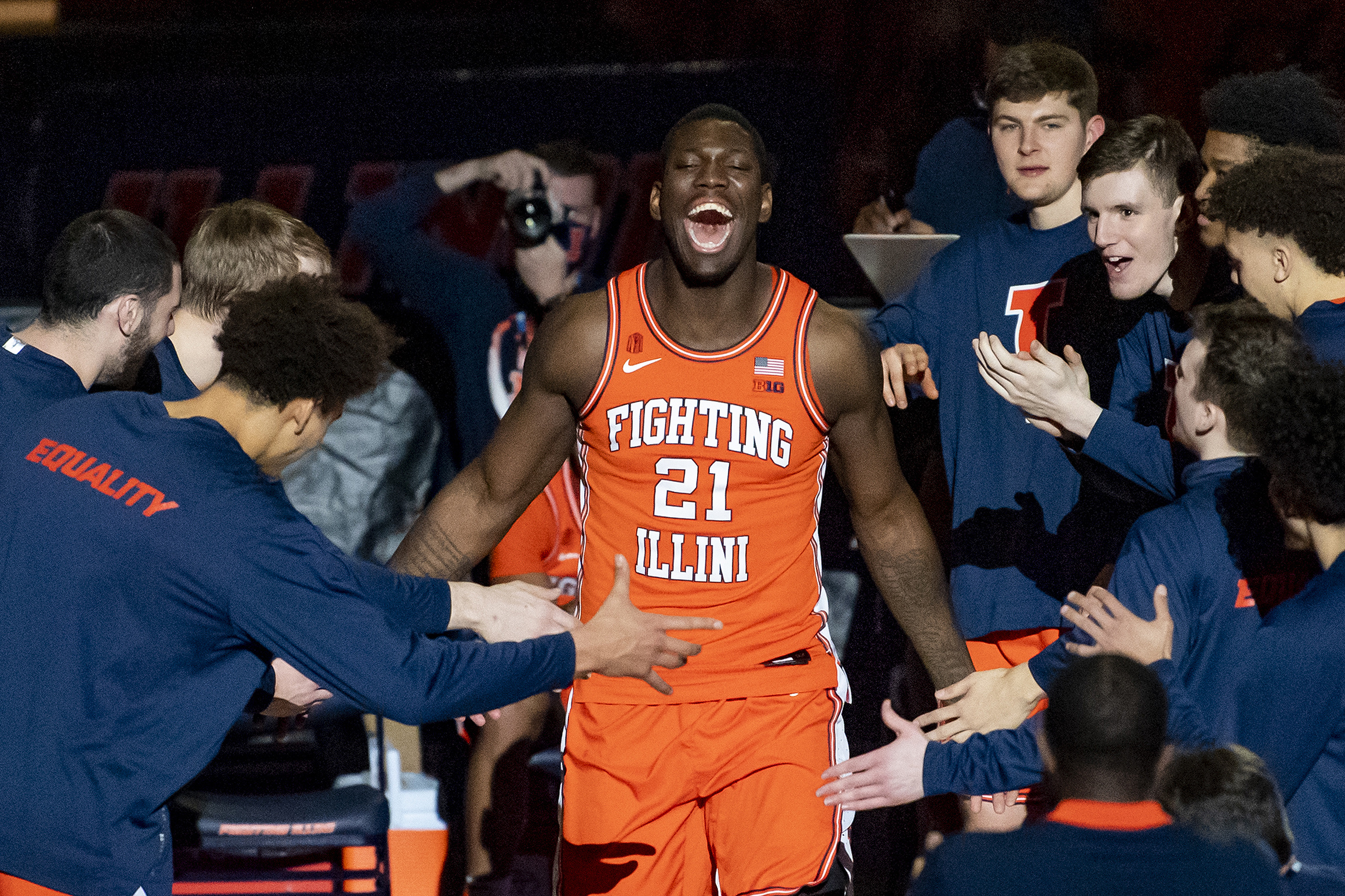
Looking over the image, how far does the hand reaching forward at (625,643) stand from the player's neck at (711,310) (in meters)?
0.62

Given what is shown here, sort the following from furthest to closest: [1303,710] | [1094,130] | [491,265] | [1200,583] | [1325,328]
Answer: [491,265] < [1094,130] < [1325,328] < [1200,583] < [1303,710]

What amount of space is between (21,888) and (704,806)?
A: 53.0 inches

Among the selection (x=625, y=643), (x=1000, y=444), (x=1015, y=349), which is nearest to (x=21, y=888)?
(x=625, y=643)

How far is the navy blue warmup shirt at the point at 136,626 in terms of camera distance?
2.40 m

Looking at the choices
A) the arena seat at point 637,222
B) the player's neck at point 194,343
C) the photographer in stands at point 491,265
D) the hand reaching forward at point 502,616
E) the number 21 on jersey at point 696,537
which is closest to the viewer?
the hand reaching forward at point 502,616

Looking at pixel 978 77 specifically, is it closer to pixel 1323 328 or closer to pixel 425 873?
pixel 1323 328

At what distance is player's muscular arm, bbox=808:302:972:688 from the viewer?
3203mm

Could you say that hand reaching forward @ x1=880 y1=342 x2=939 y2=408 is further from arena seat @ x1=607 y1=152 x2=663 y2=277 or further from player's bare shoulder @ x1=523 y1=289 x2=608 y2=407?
arena seat @ x1=607 y1=152 x2=663 y2=277

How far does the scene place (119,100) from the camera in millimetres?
5871

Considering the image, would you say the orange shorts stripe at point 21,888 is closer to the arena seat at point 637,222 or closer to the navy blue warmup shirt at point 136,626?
the navy blue warmup shirt at point 136,626

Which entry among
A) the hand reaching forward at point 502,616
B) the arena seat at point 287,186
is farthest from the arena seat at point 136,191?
the hand reaching forward at point 502,616

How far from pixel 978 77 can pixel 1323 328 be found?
7.93ft

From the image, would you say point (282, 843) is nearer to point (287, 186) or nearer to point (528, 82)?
point (287, 186)

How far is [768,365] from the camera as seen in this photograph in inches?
125
